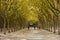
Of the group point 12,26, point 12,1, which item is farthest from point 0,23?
point 12,1

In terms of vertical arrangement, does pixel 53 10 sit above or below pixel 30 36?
above

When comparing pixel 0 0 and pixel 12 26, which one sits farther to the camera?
pixel 12 26

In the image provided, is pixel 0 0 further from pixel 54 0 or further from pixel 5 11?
pixel 54 0

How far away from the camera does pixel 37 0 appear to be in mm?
43469

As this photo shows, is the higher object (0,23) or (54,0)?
(54,0)

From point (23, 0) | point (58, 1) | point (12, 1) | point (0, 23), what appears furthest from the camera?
point (0, 23)

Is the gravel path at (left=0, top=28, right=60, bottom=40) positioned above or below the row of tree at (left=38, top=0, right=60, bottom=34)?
below

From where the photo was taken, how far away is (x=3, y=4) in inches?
1636

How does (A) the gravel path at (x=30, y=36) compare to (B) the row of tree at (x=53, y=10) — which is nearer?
(A) the gravel path at (x=30, y=36)

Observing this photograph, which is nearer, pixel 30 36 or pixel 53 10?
pixel 30 36

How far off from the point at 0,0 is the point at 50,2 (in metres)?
9.54

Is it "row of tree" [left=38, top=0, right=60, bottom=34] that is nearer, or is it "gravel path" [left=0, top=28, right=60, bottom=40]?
"gravel path" [left=0, top=28, right=60, bottom=40]

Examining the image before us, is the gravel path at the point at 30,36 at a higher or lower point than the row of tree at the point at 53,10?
lower

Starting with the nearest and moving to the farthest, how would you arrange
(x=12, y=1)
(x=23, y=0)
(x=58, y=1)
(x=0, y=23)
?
(x=58, y=1), (x=12, y=1), (x=23, y=0), (x=0, y=23)
